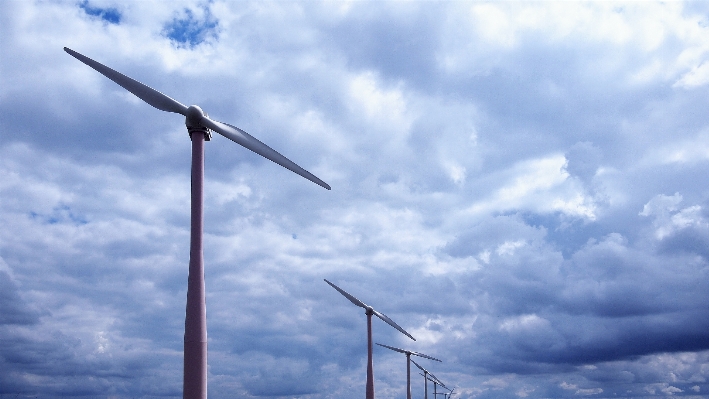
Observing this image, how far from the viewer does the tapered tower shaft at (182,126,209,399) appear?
125ft

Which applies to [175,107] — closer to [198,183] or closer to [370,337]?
[198,183]

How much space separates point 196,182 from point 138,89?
13.1m

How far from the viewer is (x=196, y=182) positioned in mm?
43250

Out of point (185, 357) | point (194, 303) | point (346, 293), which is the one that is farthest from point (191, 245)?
point (346, 293)

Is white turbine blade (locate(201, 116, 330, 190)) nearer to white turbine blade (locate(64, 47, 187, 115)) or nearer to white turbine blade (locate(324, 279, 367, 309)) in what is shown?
white turbine blade (locate(64, 47, 187, 115))

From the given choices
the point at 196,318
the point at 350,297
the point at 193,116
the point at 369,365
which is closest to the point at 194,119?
the point at 193,116

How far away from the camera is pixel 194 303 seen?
1539 inches

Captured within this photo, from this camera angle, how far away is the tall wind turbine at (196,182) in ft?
125

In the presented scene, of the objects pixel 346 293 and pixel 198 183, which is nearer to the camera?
pixel 198 183

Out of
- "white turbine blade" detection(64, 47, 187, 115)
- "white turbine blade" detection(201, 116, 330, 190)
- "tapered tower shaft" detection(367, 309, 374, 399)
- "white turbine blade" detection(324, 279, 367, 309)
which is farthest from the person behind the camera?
"white turbine blade" detection(324, 279, 367, 309)

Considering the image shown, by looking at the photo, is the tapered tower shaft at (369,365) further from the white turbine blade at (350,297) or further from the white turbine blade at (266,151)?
the white turbine blade at (266,151)

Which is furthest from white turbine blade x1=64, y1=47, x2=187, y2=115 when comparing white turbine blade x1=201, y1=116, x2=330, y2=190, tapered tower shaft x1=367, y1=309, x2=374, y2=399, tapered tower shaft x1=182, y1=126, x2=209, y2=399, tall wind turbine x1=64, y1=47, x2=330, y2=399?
tapered tower shaft x1=367, y1=309, x2=374, y2=399

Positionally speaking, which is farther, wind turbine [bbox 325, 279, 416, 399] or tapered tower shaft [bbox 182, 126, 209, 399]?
wind turbine [bbox 325, 279, 416, 399]

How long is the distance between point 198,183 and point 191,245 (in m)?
4.72
